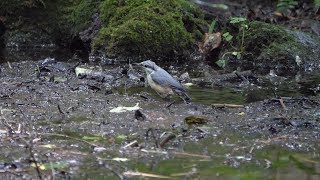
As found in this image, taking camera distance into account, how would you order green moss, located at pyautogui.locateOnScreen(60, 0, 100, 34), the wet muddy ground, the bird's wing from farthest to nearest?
green moss, located at pyautogui.locateOnScreen(60, 0, 100, 34) → the bird's wing → the wet muddy ground

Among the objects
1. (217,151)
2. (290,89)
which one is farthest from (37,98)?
(290,89)

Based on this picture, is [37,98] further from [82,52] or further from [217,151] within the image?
[82,52]

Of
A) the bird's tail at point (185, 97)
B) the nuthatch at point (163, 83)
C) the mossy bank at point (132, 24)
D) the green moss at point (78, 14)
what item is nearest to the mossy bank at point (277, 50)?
the mossy bank at point (132, 24)

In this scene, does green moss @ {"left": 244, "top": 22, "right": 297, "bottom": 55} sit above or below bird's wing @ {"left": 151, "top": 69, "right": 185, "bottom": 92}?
below

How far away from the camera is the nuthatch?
6.54 m

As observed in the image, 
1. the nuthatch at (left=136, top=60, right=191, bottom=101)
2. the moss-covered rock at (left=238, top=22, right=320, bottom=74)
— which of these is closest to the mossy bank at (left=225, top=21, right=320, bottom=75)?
the moss-covered rock at (left=238, top=22, right=320, bottom=74)

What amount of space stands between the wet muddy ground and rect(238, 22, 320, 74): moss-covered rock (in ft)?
8.32

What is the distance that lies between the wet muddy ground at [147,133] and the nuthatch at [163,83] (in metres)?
0.13

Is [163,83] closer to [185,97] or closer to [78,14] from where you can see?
[185,97]

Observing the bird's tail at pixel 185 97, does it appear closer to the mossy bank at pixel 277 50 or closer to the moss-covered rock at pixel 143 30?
the mossy bank at pixel 277 50

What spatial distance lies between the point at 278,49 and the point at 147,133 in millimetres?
5549

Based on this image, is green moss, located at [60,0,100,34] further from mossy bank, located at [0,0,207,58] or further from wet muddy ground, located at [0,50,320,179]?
wet muddy ground, located at [0,50,320,179]

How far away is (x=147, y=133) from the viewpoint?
4.90 metres

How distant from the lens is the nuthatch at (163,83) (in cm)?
654
